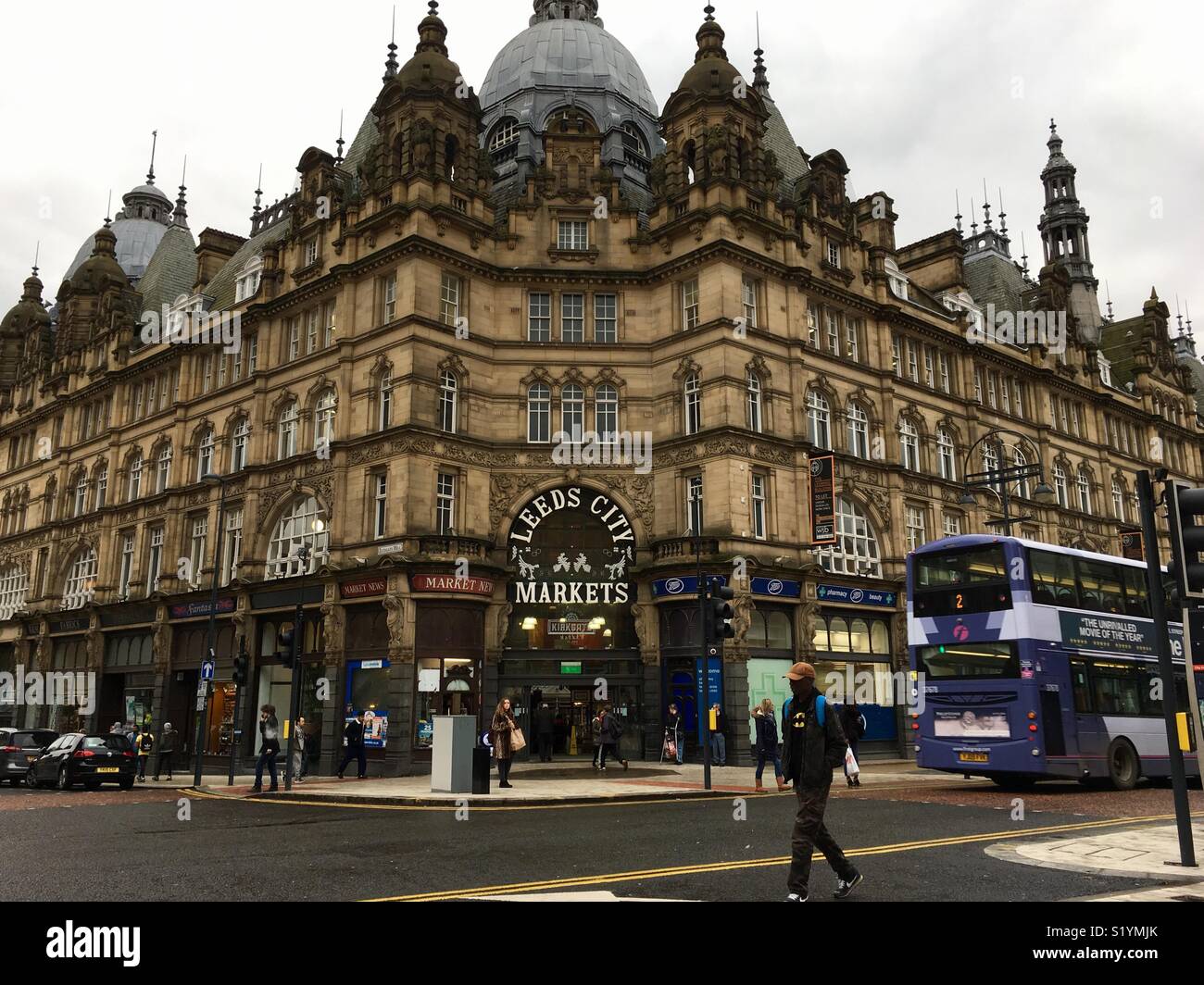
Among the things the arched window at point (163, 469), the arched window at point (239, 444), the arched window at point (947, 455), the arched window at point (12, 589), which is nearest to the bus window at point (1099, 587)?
the arched window at point (947, 455)

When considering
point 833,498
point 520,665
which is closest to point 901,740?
point 833,498

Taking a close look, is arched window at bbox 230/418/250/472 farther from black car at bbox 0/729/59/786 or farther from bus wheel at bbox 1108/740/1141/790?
bus wheel at bbox 1108/740/1141/790

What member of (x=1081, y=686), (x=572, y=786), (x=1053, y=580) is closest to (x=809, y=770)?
(x=1053, y=580)

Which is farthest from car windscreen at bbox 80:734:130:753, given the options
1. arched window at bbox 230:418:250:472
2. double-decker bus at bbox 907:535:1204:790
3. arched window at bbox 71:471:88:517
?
arched window at bbox 71:471:88:517

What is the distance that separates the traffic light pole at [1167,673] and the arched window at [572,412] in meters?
24.9

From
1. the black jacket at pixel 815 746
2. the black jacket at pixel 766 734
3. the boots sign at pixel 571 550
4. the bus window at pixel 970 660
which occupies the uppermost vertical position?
the boots sign at pixel 571 550

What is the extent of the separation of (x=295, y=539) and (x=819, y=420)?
67.5ft

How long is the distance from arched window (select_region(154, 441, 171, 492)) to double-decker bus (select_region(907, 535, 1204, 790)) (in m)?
35.3

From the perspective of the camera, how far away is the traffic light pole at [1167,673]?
9914 mm

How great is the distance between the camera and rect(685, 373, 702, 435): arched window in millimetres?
34094

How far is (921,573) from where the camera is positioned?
21109 mm

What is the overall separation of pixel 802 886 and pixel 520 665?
25750 mm

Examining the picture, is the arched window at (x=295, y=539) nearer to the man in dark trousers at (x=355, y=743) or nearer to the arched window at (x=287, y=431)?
the arched window at (x=287, y=431)
